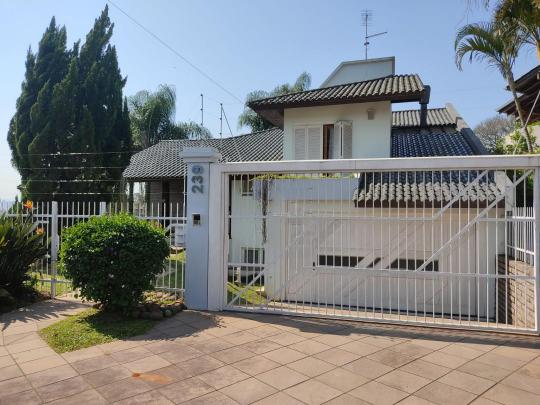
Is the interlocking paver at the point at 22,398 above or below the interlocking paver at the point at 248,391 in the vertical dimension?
below

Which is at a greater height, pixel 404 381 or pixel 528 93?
pixel 528 93

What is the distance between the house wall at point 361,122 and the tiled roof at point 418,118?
461 cm

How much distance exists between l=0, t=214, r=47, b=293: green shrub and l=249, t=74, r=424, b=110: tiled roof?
801 cm

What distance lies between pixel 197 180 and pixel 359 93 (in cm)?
802

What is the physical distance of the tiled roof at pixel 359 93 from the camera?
40.9ft

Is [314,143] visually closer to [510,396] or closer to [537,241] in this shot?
[537,241]

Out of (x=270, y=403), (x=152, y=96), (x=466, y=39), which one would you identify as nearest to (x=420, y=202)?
(x=466, y=39)

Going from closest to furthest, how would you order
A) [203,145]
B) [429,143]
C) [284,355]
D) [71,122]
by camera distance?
[284,355] < [429,143] < [203,145] < [71,122]

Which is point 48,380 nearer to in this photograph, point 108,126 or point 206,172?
point 206,172

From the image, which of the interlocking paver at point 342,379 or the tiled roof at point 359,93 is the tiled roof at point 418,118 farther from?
the interlocking paver at point 342,379

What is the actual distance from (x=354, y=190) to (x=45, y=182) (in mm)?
16259

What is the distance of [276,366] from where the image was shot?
14.7ft

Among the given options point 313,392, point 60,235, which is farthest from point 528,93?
point 60,235

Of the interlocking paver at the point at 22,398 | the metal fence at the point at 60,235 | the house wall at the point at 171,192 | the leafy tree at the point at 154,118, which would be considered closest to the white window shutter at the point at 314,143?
the metal fence at the point at 60,235
